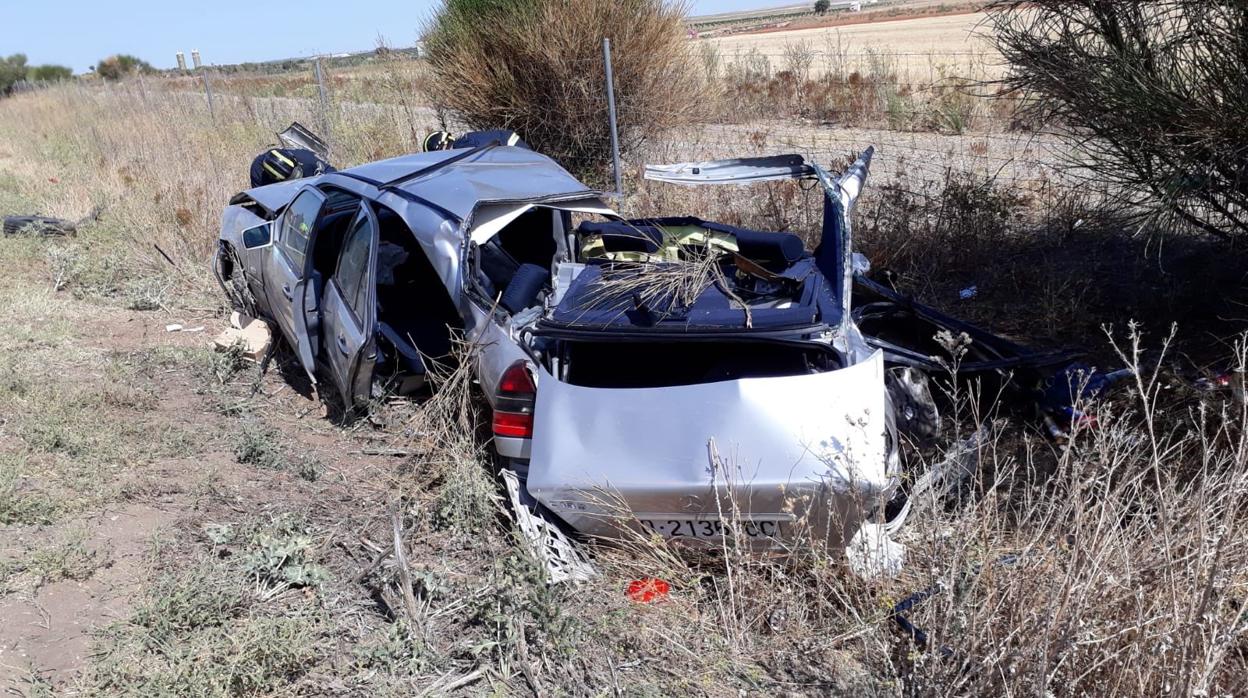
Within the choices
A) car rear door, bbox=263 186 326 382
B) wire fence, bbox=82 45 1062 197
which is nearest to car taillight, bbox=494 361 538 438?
car rear door, bbox=263 186 326 382

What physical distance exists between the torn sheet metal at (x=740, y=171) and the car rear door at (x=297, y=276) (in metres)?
2.31

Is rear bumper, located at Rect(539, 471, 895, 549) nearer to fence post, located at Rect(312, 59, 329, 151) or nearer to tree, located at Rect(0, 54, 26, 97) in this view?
fence post, located at Rect(312, 59, 329, 151)

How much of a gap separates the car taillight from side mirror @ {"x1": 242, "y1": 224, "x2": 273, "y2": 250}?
141 inches

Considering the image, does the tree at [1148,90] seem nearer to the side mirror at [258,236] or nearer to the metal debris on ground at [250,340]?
the side mirror at [258,236]

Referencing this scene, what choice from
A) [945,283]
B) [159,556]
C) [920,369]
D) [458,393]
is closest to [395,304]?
[458,393]

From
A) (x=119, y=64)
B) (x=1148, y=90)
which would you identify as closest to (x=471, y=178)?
(x=1148, y=90)

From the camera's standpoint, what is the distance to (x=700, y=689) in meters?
3.12

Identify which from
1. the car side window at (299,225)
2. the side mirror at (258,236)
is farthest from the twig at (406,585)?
the side mirror at (258,236)

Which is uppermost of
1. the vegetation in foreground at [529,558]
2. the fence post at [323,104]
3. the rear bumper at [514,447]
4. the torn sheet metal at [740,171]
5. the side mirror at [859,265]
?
the fence post at [323,104]

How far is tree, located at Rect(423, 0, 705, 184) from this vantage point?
1023 cm

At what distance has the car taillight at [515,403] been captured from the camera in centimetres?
384

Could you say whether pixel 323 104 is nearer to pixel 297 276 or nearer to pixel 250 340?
pixel 250 340

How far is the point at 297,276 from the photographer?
6.05 meters

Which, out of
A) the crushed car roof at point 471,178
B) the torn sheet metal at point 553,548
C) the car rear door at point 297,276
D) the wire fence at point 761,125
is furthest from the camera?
the wire fence at point 761,125
